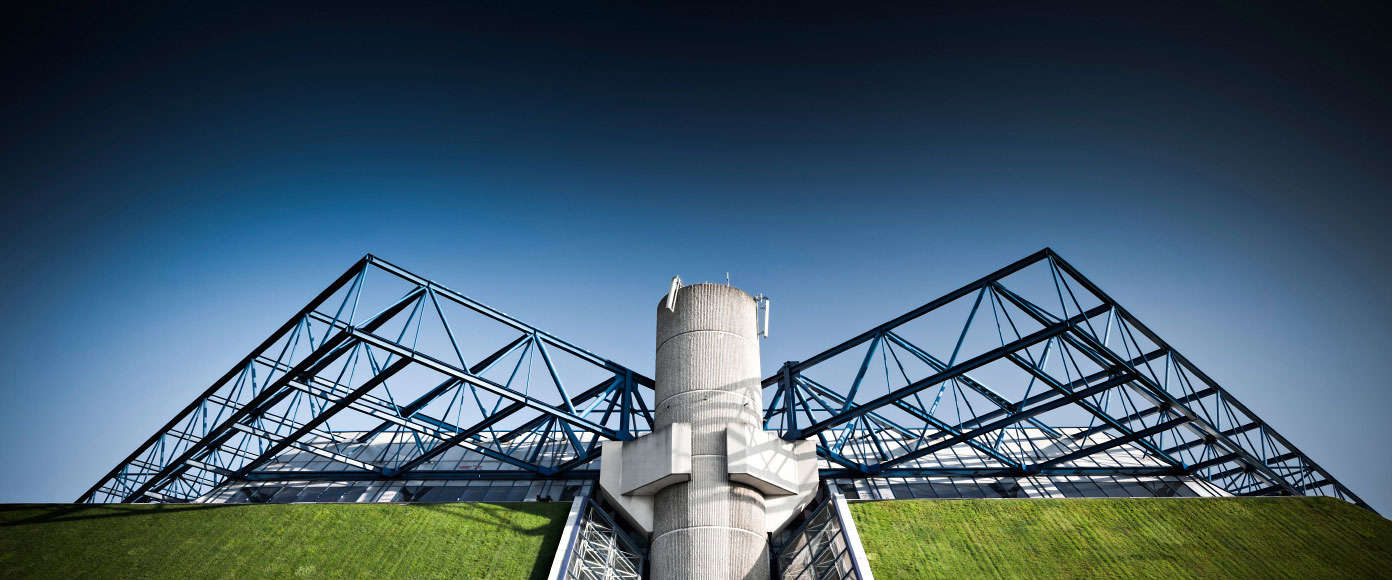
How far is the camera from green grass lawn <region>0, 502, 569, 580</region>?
122ft

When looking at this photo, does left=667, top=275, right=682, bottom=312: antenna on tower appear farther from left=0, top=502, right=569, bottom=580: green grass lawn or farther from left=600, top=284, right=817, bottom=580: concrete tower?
left=0, top=502, right=569, bottom=580: green grass lawn

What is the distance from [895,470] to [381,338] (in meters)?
26.1

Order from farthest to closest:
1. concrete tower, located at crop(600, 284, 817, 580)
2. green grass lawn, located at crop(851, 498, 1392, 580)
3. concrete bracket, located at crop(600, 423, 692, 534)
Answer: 1. green grass lawn, located at crop(851, 498, 1392, 580)
2. concrete bracket, located at crop(600, 423, 692, 534)
3. concrete tower, located at crop(600, 284, 817, 580)

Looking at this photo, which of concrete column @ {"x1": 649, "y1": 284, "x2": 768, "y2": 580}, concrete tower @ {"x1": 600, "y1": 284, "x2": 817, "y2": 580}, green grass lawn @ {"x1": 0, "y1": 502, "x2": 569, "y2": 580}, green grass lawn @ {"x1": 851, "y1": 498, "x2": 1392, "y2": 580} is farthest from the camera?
green grass lawn @ {"x1": 0, "y1": 502, "x2": 569, "y2": 580}

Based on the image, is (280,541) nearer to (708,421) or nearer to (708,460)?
(708,460)

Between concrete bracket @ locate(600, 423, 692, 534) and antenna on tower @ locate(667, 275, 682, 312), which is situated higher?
antenna on tower @ locate(667, 275, 682, 312)

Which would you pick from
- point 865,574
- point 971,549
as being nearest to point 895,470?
point 971,549

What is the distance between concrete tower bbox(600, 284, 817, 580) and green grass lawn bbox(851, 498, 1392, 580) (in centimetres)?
487

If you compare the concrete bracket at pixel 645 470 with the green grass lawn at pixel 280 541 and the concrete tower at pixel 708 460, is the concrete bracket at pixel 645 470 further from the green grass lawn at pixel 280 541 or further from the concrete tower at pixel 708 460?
the green grass lawn at pixel 280 541

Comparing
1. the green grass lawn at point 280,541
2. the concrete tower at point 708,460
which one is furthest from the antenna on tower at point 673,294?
the green grass lawn at point 280,541

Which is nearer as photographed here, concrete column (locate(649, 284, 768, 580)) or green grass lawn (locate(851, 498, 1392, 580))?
concrete column (locate(649, 284, 768, 580))

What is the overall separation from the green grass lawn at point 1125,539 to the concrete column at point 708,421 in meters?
5.82

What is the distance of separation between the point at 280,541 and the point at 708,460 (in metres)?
19.0

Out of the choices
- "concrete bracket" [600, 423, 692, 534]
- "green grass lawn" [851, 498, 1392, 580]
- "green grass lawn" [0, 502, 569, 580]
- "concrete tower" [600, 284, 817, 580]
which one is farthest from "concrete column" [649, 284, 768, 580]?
"green grass lawn" [0, 502, 569, 580]
